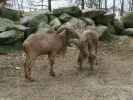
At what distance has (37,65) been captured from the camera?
8.46m

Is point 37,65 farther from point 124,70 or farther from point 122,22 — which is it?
point 122,22

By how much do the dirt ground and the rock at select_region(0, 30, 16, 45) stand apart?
72cm

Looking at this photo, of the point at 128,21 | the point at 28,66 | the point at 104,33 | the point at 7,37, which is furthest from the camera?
the point at 128,21

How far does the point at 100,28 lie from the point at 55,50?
5704 mm

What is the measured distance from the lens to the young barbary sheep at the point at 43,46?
22.2ft

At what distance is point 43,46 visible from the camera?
6953 mm

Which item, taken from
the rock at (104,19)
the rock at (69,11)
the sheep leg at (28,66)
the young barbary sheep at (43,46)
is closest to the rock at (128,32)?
the rock at (104,19)

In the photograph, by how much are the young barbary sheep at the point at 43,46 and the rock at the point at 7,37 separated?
10.2 ft

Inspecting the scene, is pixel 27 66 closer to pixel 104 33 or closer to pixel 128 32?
pixel 104 33

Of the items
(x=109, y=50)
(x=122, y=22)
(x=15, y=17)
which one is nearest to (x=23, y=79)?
(x=109, y=50)

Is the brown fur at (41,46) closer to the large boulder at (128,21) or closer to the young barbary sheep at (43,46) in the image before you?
the young barbary sheep at (43,46)

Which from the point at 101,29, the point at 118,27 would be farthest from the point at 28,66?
the point at 118,27

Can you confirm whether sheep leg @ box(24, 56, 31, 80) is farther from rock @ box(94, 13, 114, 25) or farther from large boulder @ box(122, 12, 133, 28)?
large boulder @ box(122, 12, 133, 28)

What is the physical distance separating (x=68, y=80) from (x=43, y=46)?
0.91m
